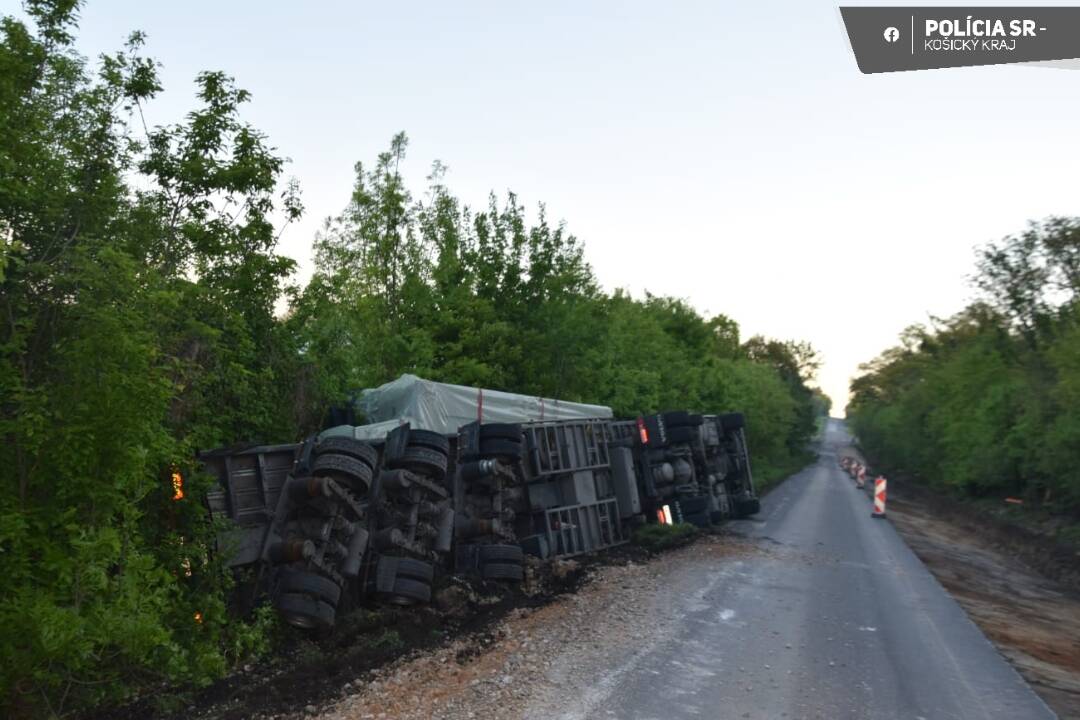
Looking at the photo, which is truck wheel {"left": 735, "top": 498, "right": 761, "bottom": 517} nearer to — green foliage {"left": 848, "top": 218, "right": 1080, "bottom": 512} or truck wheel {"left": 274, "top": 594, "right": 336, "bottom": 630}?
green foliage {"left": 848, "top": 218, "right": 1080, "bottom": 512}

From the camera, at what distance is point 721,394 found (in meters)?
50.7

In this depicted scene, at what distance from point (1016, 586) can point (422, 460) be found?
13.4 meters

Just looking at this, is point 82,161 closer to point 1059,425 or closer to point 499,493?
point 499,493

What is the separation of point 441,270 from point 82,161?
17.0 m

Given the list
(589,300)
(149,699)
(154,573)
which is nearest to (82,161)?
(154,573)

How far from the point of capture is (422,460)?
11.7 metres

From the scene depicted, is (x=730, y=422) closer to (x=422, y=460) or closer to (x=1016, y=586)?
(x=1016, y=586)

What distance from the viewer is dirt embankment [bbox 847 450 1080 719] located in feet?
32.5

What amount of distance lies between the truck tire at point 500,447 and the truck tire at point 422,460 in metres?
2.17

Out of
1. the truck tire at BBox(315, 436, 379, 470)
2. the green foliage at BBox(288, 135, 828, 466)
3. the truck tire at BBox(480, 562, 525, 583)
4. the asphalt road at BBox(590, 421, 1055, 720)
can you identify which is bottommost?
the asphalt road at BBox(590, 421, 1055, 720)

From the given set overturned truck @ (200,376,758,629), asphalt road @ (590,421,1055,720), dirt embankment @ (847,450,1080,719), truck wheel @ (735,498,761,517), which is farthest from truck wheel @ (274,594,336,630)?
truck wheel @ (735,498,761,517)

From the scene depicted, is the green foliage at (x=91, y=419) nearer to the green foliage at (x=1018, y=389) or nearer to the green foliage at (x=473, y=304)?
the green foliage at (x=473, y=304)

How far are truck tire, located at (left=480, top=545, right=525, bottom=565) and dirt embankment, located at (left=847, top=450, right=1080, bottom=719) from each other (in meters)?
6.81

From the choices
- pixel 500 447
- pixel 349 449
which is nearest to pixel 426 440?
pixel 349 449
